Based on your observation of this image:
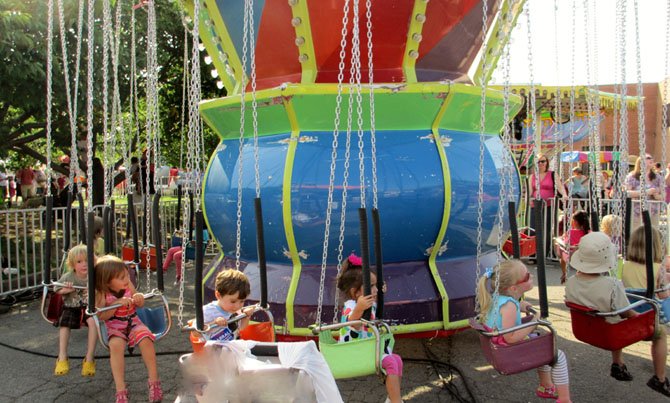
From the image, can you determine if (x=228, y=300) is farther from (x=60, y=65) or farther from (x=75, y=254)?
(x=60, y=65)

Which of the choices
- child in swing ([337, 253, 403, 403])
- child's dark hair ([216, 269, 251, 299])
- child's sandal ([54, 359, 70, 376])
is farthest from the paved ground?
child's dark hair ([216, 269, 251, 299])

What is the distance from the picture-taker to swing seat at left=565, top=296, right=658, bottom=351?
2.98 m

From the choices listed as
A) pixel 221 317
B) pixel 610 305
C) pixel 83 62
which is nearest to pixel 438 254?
pixel 610 305

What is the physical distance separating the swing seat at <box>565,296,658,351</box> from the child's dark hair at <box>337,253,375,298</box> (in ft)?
3.95

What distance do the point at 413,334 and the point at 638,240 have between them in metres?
1.63

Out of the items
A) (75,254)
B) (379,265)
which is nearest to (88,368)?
(75,254)

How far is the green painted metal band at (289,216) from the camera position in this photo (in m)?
3.82

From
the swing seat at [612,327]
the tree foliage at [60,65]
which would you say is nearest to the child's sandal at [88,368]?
the swing seat at [612,327]

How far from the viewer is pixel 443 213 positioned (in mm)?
3918

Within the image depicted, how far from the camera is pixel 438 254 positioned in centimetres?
405

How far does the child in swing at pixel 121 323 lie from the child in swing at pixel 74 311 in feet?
1.07

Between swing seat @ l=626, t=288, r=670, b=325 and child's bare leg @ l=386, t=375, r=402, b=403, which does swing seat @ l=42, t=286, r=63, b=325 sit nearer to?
child's bare leg @ l=386, t=375, r=402, b=403

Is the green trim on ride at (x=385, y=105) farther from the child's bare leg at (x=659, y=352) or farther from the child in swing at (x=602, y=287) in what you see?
the child's bare leg at (x=659, y=352)

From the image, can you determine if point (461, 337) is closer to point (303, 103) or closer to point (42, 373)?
point (303, 103)
